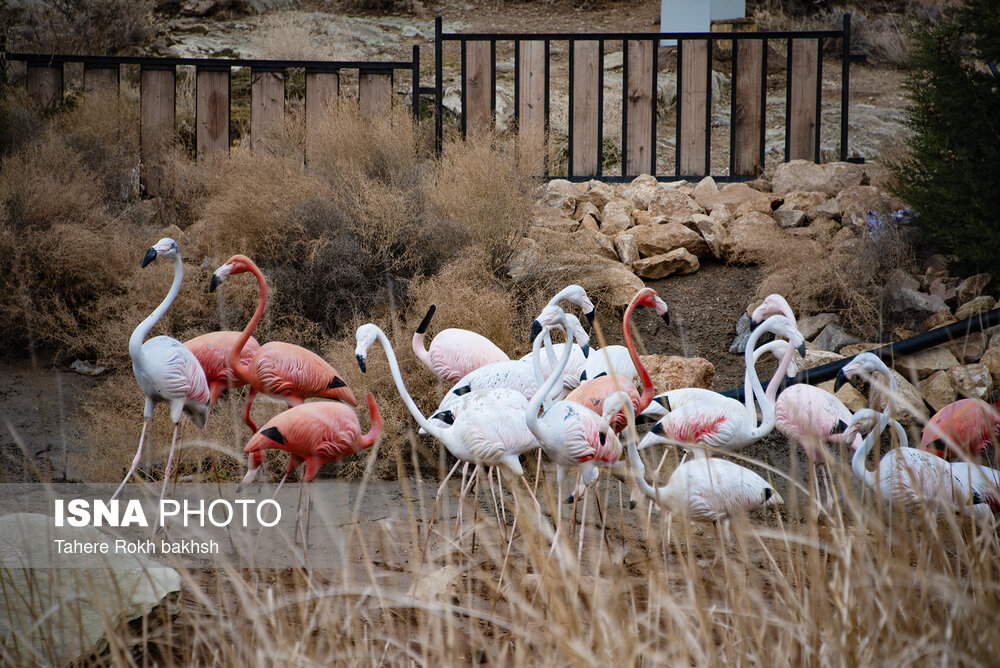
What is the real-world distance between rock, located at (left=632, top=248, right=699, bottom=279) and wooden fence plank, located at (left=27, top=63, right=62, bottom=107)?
559cm

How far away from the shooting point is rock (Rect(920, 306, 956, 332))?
587 centimetres

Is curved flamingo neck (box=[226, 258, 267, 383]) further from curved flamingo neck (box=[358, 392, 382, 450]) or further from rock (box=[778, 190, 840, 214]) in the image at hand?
rock (box=[778, 190, 840, 214])

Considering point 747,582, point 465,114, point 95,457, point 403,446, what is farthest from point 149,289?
point 747,582

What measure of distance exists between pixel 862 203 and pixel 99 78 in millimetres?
6930

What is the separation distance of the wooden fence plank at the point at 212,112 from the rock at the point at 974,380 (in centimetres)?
633

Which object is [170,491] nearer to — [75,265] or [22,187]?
[75,265]

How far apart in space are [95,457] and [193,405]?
1.01m

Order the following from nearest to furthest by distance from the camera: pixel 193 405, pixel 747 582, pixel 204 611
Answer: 1. pixel 747 582
2. pixel 204 611
3. pixel 193 405

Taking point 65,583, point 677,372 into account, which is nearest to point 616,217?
point 677,372

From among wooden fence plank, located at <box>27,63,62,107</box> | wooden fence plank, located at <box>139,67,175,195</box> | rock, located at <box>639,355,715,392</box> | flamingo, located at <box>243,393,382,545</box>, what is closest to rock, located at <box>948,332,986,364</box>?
rock, located at <box>639,355,715,392</box>

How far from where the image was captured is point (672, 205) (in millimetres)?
7898

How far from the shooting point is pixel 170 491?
4246mm

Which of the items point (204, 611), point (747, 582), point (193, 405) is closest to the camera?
point (747, 582)

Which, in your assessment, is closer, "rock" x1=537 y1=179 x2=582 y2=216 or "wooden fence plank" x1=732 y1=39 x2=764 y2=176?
"rock" x1=537 y1=179 x2=582 y2=216
